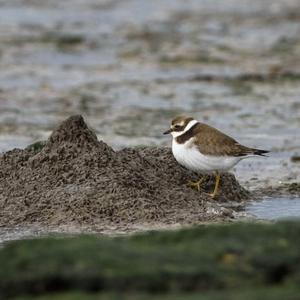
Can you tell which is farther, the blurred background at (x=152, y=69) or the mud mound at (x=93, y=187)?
the blurred background at (x=152, y=69)

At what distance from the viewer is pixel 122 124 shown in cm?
1524

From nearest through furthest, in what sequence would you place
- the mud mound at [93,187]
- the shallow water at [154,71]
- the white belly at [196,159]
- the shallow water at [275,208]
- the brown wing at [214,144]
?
the mud mound at [93,187], the shallow water at [275,208], the white belly at [196,159], the brown wing at [214,144], the shallow water at [154,71]

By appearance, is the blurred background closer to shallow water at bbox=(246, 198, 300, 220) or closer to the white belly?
shallow water at bbox=(246, 198, 300, 220)

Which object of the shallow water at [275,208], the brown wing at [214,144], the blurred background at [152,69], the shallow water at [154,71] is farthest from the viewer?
the blurred background at [152,69]

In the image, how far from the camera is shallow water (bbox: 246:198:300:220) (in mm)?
10109

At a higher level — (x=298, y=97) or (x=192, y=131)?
(x=192, y=131)

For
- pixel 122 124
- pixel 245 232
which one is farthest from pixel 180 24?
pixel 245 232

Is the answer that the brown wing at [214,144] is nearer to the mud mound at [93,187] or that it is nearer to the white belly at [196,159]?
the white belly at [196,159]

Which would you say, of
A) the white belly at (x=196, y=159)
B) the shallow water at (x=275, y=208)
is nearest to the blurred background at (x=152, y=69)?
the shallow water at (x=275, y=208)

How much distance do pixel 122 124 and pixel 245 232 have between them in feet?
27.7

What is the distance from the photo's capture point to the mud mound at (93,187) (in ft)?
31.8

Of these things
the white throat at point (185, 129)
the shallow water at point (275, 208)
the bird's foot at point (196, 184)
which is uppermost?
the white throat at point (185, 129)

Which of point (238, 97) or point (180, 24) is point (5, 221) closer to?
point (238, 97)

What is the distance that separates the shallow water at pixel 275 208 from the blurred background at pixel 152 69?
1.23 m
